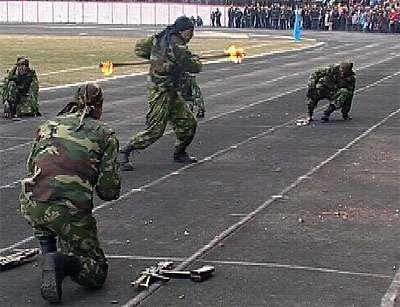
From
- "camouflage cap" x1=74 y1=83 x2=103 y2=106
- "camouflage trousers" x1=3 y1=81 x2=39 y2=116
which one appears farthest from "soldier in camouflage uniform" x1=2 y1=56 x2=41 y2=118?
"camouflage cap" x1=74 y1=83 x2=103 y2=106

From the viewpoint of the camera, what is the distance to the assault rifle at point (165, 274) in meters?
7.66

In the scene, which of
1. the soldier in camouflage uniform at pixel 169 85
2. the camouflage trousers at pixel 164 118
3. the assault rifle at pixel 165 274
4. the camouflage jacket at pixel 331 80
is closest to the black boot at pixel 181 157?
the soldier in camouflage uniform at pixel 169 85

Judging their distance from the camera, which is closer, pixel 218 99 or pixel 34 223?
pixel 34 223

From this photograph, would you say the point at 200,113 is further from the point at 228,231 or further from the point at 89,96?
the point at 89,96

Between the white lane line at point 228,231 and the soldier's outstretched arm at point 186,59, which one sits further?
the soldier's outstretched arm at point 186,59

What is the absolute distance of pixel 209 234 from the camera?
9297 mm

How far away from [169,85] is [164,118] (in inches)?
16.3

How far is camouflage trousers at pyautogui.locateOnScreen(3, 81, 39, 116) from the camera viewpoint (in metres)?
18.7

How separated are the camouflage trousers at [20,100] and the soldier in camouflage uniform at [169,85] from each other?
6112mm

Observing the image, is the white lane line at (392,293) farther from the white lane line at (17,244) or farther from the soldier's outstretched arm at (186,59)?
the soldier's outstretched arm at (186,59)

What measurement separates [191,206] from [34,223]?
338 cm

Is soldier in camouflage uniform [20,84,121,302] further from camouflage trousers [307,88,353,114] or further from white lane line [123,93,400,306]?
camouflage trousers [307,88,353,114]

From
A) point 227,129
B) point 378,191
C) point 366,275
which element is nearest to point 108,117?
point 227,129

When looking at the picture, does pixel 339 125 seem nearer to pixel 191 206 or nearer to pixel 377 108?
pixel 377 108
